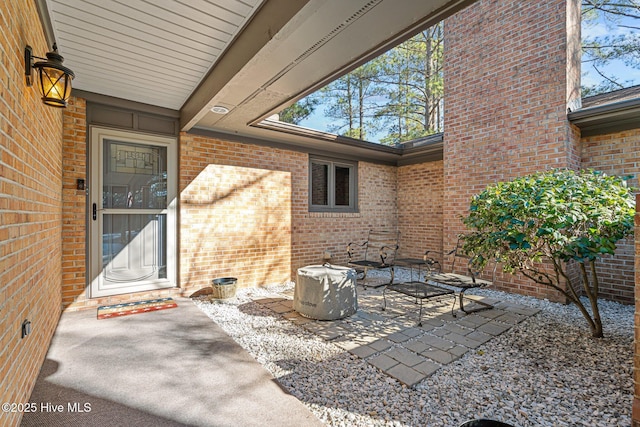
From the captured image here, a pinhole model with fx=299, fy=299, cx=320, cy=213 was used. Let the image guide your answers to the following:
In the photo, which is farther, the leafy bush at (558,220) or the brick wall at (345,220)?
the brick wall at (345,220)

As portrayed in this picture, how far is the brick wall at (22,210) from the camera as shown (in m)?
1.51

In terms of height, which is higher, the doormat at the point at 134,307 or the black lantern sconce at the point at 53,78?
the black lantern sconce at the point at 53,78

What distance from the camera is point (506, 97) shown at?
4.77m

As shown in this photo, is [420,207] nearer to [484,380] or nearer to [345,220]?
[345,220]

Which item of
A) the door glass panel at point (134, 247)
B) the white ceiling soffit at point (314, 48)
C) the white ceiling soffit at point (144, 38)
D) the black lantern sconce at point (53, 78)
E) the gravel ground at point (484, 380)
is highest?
the white ceiling soffit at point (144, 38)

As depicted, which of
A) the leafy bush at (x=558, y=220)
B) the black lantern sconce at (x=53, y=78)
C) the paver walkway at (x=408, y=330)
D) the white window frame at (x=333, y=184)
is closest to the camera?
the black lantern sconce at (x=53, y=78)

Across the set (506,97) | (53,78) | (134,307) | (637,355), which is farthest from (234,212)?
(506,97)

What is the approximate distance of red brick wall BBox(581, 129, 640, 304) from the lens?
4098mm

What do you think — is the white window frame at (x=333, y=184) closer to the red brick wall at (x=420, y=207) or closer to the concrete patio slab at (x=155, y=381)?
the red brick wall at (x=420, y=207)

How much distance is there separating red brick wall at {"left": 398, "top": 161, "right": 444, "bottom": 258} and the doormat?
5.07 metres

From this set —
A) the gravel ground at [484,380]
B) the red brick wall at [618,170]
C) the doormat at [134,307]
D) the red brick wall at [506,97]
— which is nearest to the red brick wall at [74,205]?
the doormat at [134,307]

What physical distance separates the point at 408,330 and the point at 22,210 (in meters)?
3.39

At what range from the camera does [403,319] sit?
142 inches

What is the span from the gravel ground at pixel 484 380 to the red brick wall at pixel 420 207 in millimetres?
3303
